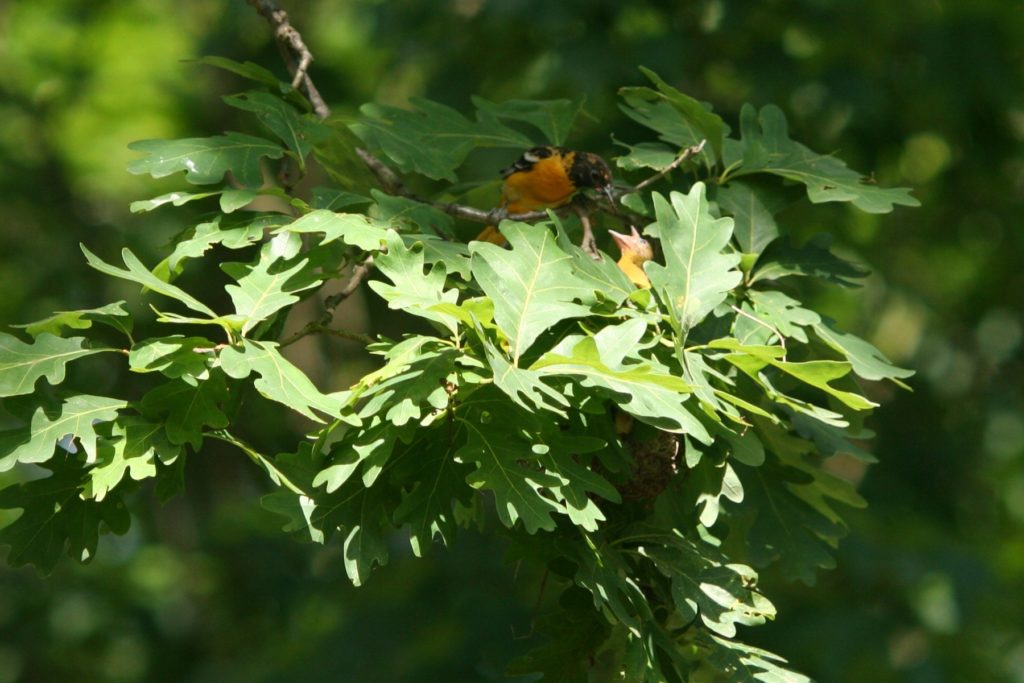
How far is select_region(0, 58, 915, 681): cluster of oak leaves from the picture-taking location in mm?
1962

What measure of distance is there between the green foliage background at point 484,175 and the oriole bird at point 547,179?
2.02m

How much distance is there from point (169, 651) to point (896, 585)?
16.0 feet

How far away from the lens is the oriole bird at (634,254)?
7.77 feet

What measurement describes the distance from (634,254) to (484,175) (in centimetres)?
390

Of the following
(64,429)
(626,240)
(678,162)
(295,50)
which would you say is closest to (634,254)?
(626,240)

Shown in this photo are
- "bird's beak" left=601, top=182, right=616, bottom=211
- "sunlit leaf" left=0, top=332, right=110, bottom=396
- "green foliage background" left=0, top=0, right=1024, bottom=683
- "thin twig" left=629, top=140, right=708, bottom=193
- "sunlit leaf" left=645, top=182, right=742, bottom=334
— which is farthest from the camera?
"green foliage background" left=0, top=0, right=1024, bottom=683

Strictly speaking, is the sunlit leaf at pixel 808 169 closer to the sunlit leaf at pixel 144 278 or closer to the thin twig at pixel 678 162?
the thin twig at pixel 678 162

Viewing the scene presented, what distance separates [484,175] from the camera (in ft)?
20.7

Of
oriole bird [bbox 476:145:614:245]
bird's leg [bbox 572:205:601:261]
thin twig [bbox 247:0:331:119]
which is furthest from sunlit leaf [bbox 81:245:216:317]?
thin twig [bbox 247:0:331:119]

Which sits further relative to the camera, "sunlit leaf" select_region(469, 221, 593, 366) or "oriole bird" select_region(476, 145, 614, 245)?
"oriole bird" select_region(476, 145, 614, 245)

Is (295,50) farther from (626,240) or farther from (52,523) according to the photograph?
(52,523)

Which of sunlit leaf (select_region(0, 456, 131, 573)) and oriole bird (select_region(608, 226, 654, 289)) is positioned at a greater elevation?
oriole bird (select_region(608, 226, 654, 289))

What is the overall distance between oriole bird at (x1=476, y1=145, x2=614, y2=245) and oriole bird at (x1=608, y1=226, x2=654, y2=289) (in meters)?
0.26

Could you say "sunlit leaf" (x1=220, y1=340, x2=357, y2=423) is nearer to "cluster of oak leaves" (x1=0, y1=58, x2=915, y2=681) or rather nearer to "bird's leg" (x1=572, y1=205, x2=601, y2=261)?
"cluster of oak leaves" (x1=0, y1=58, x2=915, y2=681)
